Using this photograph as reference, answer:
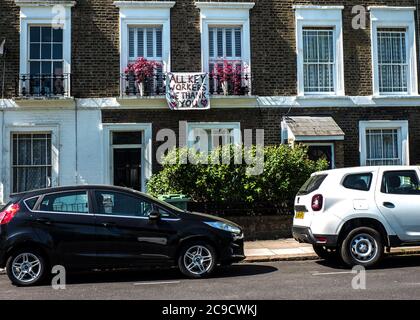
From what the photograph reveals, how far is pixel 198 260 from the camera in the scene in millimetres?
8625

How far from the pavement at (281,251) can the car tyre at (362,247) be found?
5.45ft

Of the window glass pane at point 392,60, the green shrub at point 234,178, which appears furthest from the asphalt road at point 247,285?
the window glass pane at point 392,60

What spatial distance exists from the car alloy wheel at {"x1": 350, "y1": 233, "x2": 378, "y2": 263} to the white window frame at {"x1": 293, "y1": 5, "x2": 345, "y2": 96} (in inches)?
298

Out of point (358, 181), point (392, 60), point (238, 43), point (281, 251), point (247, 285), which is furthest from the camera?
point (392, 60)

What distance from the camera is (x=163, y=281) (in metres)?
8.45

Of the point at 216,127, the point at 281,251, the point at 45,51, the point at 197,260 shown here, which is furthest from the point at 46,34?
the point at 197,260

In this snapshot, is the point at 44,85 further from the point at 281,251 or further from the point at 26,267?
the point at 281,251

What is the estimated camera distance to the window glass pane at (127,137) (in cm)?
1538

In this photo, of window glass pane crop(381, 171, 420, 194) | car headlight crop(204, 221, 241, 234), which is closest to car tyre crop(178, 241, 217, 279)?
car headlight crop(204, 221, 241, 234)

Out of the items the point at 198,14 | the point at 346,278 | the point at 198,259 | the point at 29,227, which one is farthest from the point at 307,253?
the point at 198,14

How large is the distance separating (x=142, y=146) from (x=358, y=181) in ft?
25.4

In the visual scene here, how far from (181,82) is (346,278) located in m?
8.59

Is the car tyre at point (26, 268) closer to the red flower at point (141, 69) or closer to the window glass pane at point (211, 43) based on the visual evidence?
the red flower at point (141, 69)

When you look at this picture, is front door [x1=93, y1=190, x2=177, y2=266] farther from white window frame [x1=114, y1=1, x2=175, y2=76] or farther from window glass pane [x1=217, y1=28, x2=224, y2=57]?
window glass pane [x1=217, y1=28, x2=224, y2=57]
